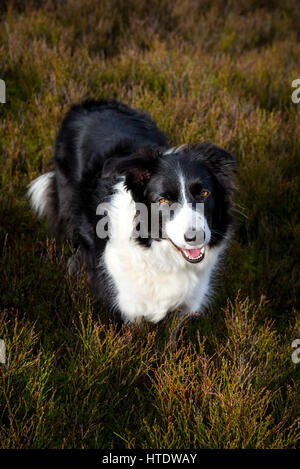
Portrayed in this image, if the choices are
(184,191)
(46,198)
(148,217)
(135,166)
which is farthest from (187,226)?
(46,198)

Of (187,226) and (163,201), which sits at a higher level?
(163,201)

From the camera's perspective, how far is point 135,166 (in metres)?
2.32

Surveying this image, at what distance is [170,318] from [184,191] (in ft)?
2.79

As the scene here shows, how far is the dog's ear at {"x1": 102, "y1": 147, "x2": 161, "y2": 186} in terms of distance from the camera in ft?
7.52

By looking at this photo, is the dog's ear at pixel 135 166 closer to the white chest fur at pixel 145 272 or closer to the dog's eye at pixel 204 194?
the white chest fur at pixel 145 272

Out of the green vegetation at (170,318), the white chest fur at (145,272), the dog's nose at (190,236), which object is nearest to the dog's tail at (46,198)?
the green vegetation at (170,318)

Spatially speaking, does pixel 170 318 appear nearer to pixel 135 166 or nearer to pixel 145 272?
pixel 145 272

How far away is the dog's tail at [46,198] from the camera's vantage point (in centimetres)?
351

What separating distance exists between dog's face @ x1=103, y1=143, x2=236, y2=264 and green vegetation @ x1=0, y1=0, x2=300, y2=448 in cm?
51

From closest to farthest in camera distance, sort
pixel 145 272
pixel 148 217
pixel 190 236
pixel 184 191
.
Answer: pixel 190 236 → pixel 184 191 → pixel 148 217 → pixel 145 272

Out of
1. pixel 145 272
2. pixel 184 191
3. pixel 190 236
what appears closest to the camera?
pixel 190 236

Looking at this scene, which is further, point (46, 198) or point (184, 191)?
point (46, 198)

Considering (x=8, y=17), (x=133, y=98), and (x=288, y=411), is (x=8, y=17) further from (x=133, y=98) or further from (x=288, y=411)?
(x=288, y=411)

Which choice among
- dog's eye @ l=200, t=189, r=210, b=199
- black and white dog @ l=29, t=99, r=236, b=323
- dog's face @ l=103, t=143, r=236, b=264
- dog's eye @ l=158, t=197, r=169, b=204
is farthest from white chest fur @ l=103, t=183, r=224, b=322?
dog's eye @ l=200, t=189, r=210, b=199
